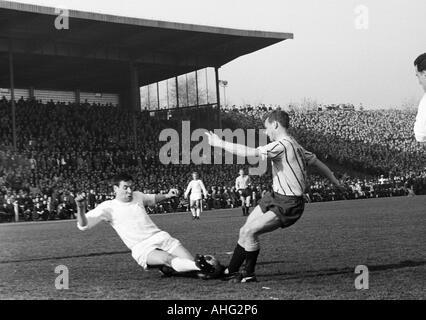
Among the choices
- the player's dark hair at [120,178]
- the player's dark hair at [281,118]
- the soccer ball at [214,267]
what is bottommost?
the soccer ball at [214,267]

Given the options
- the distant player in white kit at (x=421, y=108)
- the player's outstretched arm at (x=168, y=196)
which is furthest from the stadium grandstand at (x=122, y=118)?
the distant player in white kit at (x=421, y=108)

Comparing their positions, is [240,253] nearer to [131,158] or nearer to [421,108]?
[421,108]

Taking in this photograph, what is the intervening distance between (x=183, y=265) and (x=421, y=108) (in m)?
3.48

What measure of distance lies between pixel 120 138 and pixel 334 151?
19.6 meters

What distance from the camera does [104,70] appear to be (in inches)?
1841

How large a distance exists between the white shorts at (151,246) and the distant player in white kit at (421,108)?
3.67 meters

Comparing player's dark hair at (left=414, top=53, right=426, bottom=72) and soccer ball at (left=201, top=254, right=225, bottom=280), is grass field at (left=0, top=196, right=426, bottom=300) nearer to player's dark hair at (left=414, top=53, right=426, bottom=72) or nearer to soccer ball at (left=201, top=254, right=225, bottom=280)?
soccer ball at (left=201, top=254, right=225, bottom=280)

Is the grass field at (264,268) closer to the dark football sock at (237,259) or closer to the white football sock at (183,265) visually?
the white football sock at (183,265)

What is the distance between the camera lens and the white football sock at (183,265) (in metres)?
7.14

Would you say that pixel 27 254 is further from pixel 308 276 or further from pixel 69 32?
pixel 69 32

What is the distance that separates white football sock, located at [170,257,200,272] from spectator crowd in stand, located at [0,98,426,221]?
2087 cm

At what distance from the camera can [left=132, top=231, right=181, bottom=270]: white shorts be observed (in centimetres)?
747

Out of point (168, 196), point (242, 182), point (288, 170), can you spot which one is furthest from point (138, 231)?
point (242, 182)
